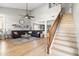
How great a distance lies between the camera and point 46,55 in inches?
69.7

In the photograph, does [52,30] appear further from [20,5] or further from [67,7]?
[20,5]

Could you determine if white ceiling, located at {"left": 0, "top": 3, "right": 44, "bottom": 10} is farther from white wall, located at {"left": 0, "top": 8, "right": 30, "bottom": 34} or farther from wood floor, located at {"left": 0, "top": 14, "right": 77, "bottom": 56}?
wood floor, located at {"left": 0, "top": 14, "right": 77, "bottom": 56}

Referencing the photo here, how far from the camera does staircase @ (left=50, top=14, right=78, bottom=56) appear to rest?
1.74 meters

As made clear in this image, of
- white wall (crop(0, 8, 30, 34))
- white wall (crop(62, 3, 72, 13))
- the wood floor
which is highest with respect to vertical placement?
white wall (crop(62, 3, 72, 13))

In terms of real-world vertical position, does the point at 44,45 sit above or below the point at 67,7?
below

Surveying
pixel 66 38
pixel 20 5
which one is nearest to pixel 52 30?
pixel 66 38

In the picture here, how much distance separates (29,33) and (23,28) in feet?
0.45

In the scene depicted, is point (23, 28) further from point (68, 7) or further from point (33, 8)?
point (68, 7)

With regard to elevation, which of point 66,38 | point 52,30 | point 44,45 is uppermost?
point 52,30

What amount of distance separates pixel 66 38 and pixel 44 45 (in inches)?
15.9

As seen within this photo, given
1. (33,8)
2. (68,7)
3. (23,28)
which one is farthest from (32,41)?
(68,7)

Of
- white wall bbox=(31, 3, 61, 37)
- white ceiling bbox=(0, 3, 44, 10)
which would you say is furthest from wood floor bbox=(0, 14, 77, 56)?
white ceiling bbox=(0, 3, 44, 10)

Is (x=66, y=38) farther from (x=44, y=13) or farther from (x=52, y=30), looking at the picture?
(x=44, y=13)

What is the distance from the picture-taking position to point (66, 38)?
177cm
